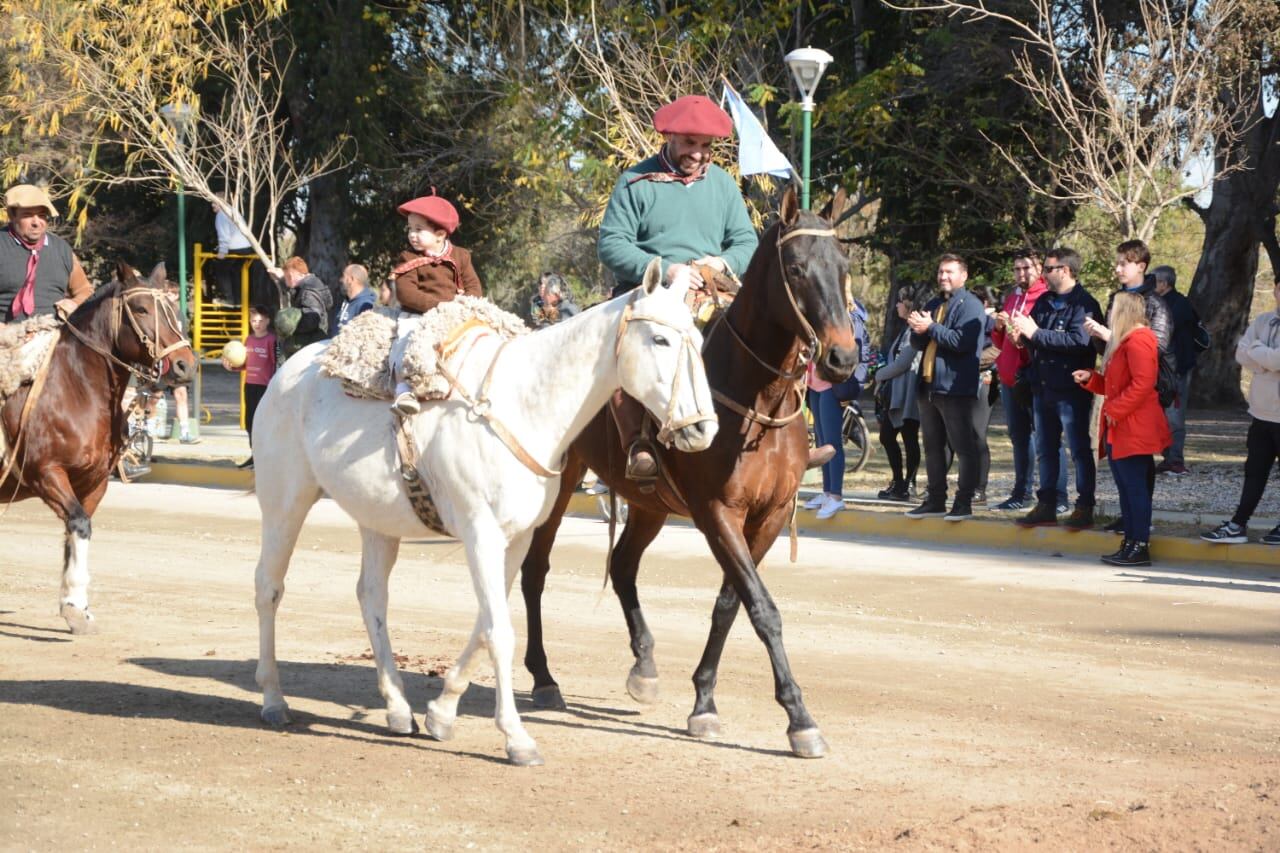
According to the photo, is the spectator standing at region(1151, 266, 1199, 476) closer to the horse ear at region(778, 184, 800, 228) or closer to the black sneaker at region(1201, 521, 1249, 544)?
the black sneaker at region(1201, 521, 1249, 544)

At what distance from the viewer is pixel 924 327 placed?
1412cm

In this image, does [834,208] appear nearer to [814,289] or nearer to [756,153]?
[814,289]

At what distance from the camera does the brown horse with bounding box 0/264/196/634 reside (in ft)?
31.2

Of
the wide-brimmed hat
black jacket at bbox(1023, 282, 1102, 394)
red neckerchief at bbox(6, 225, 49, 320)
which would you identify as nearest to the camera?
the wide-brimmed hat

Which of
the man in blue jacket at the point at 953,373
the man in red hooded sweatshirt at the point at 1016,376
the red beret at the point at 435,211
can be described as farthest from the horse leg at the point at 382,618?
the man in red hooded sweatshirt at the point at 1016,376

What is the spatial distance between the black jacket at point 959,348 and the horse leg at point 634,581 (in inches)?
249

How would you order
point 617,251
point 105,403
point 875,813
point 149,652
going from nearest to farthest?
point 875,813
point 617,251
point 149,652
point 105,403

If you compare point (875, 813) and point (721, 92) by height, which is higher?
point (721, 92)

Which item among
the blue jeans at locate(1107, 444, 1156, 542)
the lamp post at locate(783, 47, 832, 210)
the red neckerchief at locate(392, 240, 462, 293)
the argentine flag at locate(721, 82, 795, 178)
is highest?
the lamp post at locate(783, 47, 832, 210)

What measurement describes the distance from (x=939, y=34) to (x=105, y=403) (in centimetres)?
1898

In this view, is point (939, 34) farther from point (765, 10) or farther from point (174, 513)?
point (174, 513)

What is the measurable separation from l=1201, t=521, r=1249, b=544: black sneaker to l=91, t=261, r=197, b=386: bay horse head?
27.1ft

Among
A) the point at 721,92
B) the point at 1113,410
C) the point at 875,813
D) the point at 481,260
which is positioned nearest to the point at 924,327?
the point at 1113,410

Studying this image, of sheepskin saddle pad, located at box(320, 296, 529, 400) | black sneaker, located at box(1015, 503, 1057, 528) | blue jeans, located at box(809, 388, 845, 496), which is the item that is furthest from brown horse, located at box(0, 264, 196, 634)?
black sneaker, located at box(1015, 503, 1057, 528)
